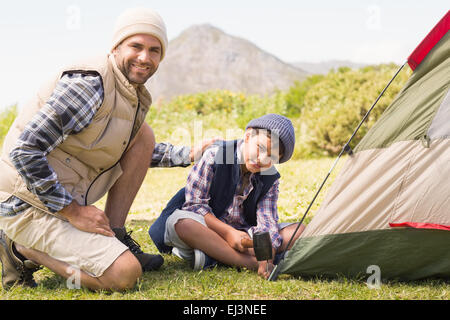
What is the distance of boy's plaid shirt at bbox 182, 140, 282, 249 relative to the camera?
3117 millimetres

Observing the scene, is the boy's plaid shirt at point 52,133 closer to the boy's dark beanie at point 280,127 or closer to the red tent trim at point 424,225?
the boy's dark beanie at point 280,127

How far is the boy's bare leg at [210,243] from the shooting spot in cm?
303

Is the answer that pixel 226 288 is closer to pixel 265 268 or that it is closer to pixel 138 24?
pixel 265 268

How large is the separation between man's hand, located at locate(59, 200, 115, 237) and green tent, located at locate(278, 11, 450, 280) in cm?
105

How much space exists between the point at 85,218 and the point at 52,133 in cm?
49

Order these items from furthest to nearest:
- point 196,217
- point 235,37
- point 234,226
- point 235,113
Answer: point 235,37 < point 235,113 < point 234,226 < point 196,217

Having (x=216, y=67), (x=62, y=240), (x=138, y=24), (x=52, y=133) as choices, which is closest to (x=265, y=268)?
(x=62, y=240)

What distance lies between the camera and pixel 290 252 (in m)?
2.83

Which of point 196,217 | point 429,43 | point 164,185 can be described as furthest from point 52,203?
point 164,185

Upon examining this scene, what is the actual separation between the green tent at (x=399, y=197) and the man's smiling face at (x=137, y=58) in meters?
1.28

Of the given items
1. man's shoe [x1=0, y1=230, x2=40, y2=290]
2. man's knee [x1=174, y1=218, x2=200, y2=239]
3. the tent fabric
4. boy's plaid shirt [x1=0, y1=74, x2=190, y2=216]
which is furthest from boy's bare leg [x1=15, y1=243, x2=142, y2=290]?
the tent fabric

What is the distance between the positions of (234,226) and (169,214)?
17.6 inches

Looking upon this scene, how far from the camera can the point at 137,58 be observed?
109 inches

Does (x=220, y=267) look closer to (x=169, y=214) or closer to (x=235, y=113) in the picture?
(x=169, y=214)
